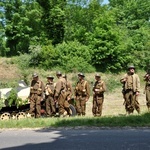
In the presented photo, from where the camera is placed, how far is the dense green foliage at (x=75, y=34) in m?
42.9

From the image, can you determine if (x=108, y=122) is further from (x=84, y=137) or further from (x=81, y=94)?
(x=81, y=94)

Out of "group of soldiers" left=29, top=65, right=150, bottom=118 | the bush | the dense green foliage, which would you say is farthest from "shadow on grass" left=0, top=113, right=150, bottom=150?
the dense green foliage

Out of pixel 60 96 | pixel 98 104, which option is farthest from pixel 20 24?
Result: pixel 98 104

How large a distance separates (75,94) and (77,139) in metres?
7.59

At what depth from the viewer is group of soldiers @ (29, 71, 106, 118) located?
55.9 feet

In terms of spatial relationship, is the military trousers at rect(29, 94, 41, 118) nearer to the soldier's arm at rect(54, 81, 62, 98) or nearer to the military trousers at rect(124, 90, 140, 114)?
the soldier's arm at rect(54, 81, 62, 98)

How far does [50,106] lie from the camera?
57.5 feet

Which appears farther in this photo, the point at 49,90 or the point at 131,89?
the point at 49,90

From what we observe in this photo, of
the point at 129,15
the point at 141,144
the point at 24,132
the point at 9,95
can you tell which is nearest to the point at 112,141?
the point at 141,144

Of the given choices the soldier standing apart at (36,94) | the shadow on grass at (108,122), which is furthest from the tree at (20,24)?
the shadow on grass at (108,122)

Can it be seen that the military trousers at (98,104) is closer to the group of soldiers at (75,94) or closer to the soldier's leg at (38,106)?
the group of soldiers at (75,94)

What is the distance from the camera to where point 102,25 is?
4538 cm

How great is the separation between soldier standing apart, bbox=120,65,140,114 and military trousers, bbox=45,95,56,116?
3.13m

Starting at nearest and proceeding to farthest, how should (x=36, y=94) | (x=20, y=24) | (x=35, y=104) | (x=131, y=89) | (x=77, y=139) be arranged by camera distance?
(x=77, y=139) → (x=131, y=89) → (x=36, y=94) → (x=35, y=104) → (x=20, y=24)
